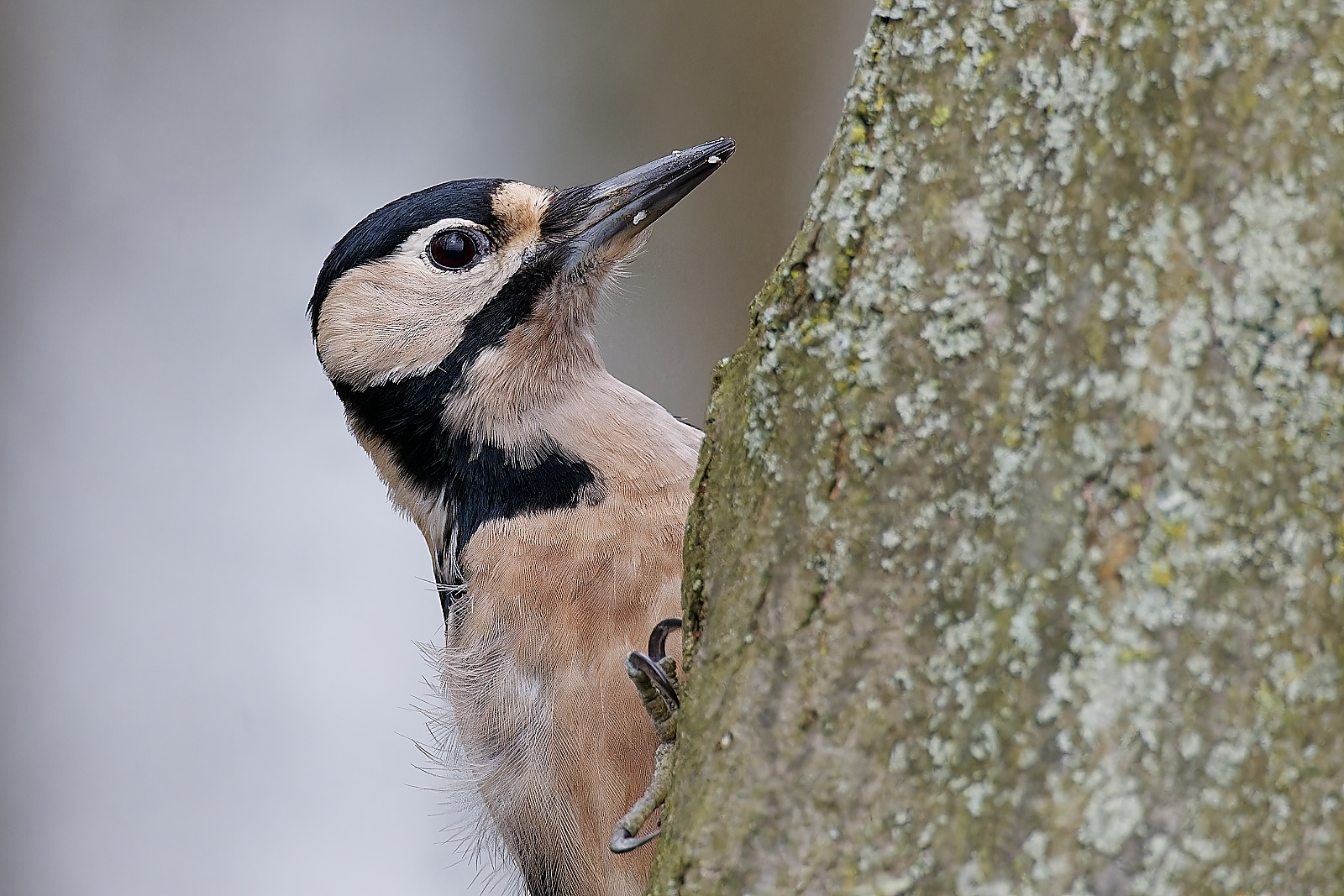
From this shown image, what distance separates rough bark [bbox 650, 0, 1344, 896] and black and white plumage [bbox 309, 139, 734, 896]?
1.23m

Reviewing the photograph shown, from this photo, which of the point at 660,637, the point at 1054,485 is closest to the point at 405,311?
the point at 660,637

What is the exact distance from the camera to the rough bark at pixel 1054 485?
1.01 metres

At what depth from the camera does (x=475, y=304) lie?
2982mm

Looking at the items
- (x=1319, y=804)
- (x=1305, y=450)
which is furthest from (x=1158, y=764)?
A: (x=1305, y=450)

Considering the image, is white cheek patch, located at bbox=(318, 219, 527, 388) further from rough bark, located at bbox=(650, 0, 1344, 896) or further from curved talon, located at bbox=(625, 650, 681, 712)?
rough bark, located at bbox=(650, 0, 1344, 896)

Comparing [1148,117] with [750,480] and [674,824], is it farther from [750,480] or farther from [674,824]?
[674,824]

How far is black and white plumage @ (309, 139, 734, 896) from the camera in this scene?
256 cm

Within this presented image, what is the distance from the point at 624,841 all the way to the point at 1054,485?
115 centimetres

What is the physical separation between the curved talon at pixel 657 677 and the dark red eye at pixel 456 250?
4.23 ft

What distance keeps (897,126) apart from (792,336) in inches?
9.0

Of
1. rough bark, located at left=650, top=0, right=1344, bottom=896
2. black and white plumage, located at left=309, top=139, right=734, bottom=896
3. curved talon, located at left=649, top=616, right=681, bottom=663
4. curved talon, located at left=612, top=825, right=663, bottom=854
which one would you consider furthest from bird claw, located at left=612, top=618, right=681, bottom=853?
rough bark, located at left=650, top=0, right=1344, bottom=896

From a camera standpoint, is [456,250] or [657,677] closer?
[657,677]

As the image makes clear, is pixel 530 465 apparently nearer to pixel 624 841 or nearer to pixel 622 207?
pixel 622 207

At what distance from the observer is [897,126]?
1.28m
